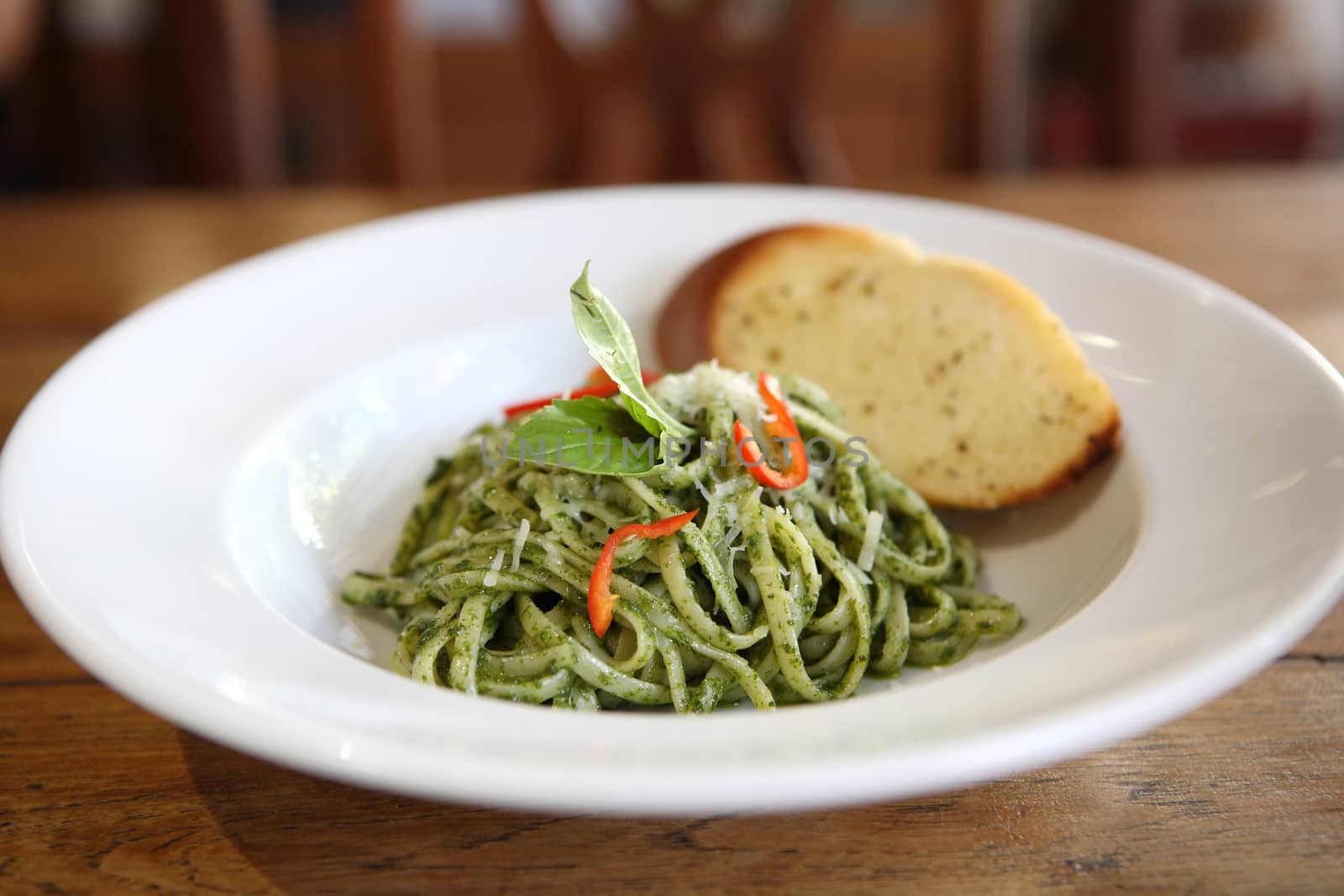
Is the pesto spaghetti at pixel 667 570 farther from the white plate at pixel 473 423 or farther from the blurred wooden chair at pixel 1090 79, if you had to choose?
the blurred wooden chair at pixel 1090 79

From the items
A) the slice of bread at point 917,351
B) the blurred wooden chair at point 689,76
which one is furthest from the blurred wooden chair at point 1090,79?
the slice of bread at point 917,351

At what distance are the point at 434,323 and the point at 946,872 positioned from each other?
151 centimetres

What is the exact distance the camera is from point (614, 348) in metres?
1.52

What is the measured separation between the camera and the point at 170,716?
1050 mm

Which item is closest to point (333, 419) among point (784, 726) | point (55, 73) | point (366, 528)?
point (366, 528)

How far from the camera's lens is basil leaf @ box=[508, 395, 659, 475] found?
5.02ft

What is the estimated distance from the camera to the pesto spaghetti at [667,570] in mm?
1545

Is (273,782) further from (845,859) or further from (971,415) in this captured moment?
(971,415)

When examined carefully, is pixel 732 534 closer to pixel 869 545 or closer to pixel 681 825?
pixel 869 545

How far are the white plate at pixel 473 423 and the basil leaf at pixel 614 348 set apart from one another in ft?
1.56

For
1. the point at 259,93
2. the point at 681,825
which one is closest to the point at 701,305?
the point at 681,825

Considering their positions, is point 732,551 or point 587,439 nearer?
point 587,439

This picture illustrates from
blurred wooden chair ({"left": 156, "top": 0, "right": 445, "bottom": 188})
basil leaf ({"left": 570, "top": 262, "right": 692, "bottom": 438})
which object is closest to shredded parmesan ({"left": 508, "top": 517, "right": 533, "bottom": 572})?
basil leaf ({"left": 570, "top": 262, "right": 692, "bottom": 438})

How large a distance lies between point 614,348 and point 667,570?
32 cm
